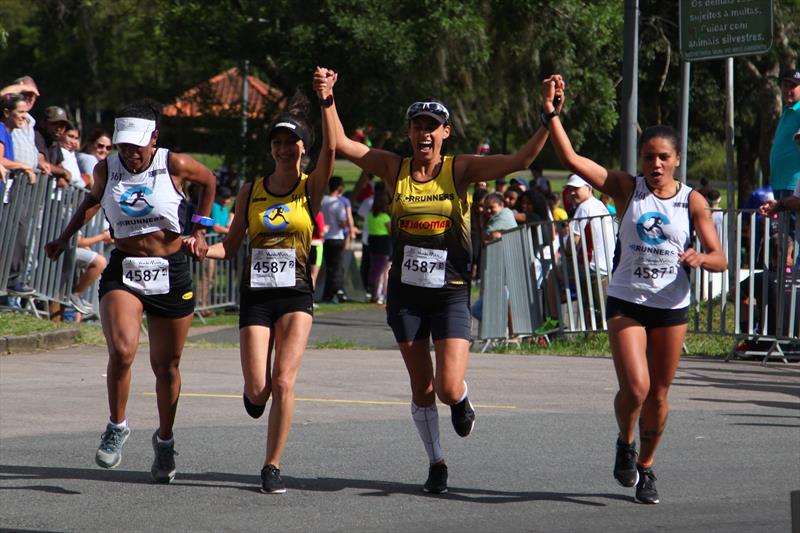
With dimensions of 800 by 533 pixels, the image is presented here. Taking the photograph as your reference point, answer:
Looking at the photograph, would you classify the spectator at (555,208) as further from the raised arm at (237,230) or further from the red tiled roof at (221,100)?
the raised arm at (237,230)

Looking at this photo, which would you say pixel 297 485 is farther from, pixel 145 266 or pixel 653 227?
pixel 653 227

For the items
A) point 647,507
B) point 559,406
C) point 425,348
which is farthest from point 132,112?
point 559,406

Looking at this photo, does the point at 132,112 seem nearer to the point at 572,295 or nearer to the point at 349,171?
the point at 572,295

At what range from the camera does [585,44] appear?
24.0 m

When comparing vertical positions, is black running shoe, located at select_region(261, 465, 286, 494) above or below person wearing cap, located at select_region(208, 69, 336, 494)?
below

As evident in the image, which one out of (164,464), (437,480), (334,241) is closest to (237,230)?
(164,464)

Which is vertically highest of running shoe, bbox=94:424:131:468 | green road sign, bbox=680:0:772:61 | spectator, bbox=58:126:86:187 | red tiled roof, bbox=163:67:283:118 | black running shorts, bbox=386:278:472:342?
red tiled roof, bbox=163:67:283:118

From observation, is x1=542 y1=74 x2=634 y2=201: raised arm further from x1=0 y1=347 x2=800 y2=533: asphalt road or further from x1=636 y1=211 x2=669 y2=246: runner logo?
x1=0 y1=347 x2=800 y2=533: asphalt road

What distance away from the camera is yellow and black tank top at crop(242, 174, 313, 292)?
6930 millimetres

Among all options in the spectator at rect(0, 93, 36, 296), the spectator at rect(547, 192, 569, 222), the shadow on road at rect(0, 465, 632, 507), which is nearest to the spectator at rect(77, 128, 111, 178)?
the spectator at rect(0, 93, 36, 296)

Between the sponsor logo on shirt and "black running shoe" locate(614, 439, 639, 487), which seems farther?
the sponsor logo on shirt

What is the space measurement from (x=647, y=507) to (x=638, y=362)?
752 millimetres

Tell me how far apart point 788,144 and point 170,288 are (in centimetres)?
686

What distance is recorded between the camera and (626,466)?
262 inches
